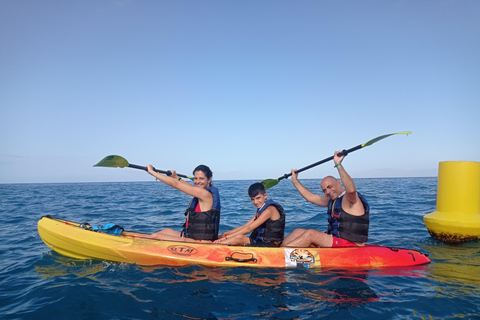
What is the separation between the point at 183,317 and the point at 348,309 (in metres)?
1.84

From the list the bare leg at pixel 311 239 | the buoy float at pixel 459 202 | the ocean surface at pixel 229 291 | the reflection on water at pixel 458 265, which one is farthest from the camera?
the buoy float at pixel 459 202

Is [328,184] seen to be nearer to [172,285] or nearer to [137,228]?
[172,285]

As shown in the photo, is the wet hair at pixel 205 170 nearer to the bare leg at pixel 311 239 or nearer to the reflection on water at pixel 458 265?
the bare leg at pixel 311 239

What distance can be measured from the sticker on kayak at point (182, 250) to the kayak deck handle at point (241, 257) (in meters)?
0.59

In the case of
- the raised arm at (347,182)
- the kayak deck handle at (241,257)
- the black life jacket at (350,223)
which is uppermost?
the raised arm at (347,182)

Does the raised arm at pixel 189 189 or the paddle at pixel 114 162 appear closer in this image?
the raised arm at pixel 189 189

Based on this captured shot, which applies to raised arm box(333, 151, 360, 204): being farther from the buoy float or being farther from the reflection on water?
the buoy float

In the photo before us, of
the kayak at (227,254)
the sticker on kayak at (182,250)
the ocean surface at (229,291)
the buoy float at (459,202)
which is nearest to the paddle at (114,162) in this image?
the kayak at (227,254)

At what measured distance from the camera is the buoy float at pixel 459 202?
20.5 ft

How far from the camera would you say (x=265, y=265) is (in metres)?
4.84

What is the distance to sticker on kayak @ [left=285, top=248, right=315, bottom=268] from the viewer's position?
4836mm

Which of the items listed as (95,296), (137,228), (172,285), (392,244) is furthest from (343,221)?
(137,228)

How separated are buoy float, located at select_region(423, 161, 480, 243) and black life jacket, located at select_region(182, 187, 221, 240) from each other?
190 inches

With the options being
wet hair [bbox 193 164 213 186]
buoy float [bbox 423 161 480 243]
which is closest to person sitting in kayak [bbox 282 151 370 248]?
wet hair [bbox 193 164 213 186]
